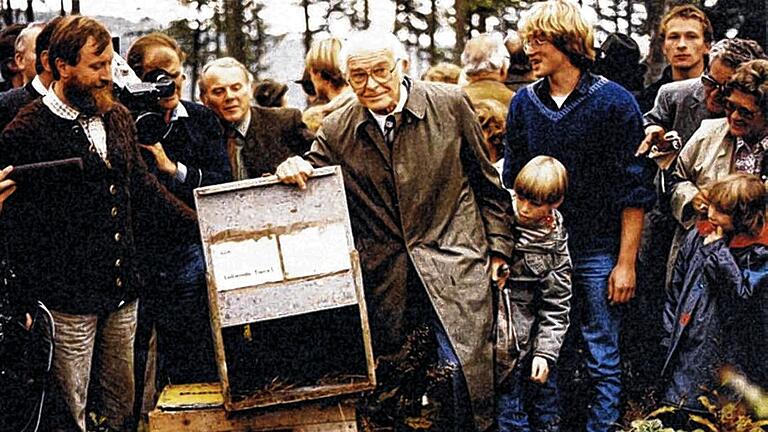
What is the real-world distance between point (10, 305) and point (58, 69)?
3.03 feet

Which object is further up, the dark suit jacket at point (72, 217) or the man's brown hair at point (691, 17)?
the man's brown hair at point (691, 17)

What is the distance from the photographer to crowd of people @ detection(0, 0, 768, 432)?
4.61m

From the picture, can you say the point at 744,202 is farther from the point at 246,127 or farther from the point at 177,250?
the point at 177,250

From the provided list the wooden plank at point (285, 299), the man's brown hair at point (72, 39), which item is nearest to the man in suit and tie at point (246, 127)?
the man's brown hair at point (72, 39)

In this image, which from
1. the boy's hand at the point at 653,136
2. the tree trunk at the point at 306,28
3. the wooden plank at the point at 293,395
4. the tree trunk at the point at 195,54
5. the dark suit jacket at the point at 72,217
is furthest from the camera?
the tree trunk at the point at 306,28

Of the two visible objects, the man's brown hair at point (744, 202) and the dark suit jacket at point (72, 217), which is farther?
the man's brown hair at point (744, 202)

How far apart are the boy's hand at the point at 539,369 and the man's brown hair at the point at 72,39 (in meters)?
2.13

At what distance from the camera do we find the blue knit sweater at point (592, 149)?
5.01 metres

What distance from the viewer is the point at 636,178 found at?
5082 mm

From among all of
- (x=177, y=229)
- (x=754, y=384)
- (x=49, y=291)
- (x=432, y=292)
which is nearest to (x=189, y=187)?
(x=177, y=229)

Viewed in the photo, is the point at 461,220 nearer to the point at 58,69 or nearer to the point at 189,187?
the point at 189,187

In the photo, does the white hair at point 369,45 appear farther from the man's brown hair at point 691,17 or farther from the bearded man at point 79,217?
the man's brown hair at point 691,17

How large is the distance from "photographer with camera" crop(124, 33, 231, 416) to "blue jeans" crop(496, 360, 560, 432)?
1.29 meters

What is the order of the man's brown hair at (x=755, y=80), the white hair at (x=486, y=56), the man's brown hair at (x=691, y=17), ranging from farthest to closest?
the white hair at (x=486, y=56)
the man's brown hair at (x=691, y=17)
the man's brown hair at (x=755, y=80)
